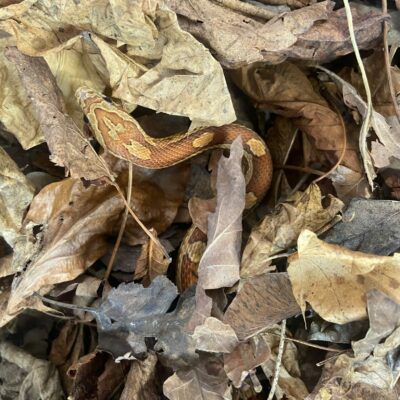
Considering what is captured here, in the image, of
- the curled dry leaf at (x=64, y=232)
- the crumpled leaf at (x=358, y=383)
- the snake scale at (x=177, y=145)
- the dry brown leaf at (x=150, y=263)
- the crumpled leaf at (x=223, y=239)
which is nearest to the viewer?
the crumpled leaf at (x=358, y=383)

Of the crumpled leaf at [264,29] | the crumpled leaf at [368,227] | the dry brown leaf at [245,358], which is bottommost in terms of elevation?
the dry brown leaf at [245,358]

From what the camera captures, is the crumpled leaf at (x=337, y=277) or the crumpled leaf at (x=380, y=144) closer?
the crumpled leaf at (x=337, y=277)

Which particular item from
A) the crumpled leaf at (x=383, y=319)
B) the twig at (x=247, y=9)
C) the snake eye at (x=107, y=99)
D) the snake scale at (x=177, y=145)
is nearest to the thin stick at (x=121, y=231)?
the snake scale at (x=177, y=145)

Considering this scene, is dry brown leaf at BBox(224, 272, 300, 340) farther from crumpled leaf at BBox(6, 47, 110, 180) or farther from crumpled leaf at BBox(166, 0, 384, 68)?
crumpled leaf at BBox(166, 0, 384, 68)

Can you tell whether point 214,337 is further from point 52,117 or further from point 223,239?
point 52,117

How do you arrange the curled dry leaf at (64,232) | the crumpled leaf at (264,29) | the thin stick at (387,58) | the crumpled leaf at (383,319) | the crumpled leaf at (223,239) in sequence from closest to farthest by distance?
the crumpled leaf at (383,319), the crumpled leaf at (223,239), the crumpled leaf at (264,29), the thin stick at (387,58), the curled dry leaf at (64,232)

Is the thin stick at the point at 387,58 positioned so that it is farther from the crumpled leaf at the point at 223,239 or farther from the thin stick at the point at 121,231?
the thin stick at the point at 121,231

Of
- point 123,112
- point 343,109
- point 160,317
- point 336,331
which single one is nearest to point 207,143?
point 123,112

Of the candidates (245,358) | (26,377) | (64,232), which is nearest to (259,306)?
(245,358)
